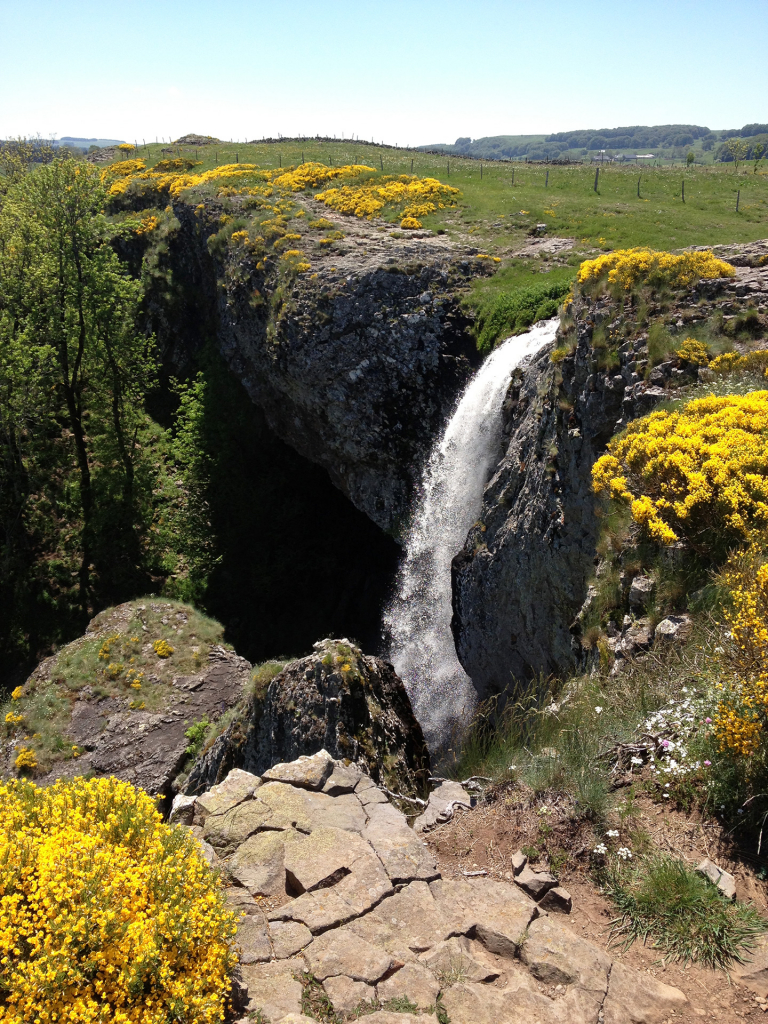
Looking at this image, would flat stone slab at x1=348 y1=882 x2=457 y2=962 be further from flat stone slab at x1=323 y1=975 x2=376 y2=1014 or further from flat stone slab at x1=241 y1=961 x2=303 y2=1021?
flat stone slab at x1=241 y1=961 x2=303 y2=1021

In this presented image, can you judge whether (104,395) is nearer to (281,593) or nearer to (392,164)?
(281,593)

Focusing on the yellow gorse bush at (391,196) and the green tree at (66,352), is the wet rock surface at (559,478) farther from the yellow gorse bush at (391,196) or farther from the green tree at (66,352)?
the yellow gorse bush at (391,196)

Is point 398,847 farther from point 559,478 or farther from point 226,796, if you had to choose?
point 559,478

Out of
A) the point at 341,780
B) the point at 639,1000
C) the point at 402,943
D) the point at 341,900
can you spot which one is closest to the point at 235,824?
the point at 341,780

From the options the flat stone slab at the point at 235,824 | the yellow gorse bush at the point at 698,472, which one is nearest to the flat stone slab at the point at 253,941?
the flat stone slab at the point at 235,824

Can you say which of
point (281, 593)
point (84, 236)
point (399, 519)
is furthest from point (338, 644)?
point (84, 236)

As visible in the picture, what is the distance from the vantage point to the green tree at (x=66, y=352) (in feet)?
85.0

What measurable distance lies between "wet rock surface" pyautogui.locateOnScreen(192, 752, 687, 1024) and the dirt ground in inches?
6.4

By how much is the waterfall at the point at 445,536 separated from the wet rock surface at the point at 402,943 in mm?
12920

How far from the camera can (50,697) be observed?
17656mm

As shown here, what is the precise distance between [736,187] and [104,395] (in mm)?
40191

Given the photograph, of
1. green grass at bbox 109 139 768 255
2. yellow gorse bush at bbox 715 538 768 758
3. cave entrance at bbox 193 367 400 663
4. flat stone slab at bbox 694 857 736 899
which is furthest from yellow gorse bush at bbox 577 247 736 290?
cave entrance at bbox 193 367 400 663

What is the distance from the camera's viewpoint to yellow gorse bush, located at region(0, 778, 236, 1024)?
396 centimetres

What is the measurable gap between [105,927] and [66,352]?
28901 mm
